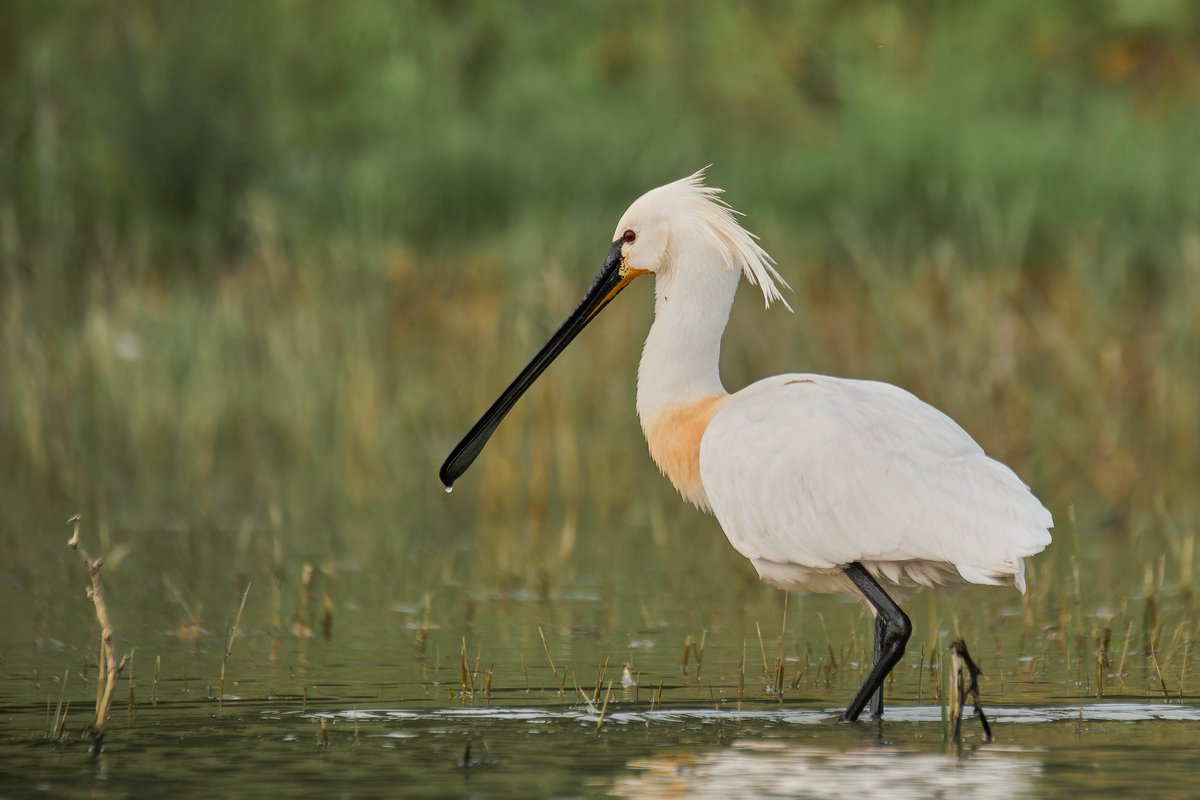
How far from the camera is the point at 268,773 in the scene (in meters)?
6.07

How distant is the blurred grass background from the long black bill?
1.10 metres

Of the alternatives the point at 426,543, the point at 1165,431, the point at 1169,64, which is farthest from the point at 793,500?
the point at 1169,64

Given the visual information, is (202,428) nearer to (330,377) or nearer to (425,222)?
(330,377)

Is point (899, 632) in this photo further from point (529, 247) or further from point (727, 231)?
point (529, 247)

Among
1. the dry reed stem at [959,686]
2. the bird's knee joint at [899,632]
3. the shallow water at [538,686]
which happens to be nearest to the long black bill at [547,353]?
the shallow water at [538,686]

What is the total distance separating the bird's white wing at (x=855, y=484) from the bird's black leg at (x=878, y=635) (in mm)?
74

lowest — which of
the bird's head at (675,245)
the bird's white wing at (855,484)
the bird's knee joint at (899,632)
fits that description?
the bird's knee joint at (899,632)

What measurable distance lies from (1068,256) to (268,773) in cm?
966

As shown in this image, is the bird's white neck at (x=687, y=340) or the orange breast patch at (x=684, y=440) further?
the bird's white neck at (x=687, y=340)

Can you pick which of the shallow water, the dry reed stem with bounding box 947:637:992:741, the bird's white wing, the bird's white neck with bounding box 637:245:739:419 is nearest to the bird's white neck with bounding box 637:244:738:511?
the bird's white neck with bounding box 637:245:739:419

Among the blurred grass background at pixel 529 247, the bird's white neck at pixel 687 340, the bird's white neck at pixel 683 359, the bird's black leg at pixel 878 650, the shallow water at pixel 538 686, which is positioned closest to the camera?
the shallow water at pixel 538 686

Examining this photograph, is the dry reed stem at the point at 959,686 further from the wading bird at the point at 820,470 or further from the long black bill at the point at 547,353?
the long black bill at the point at 547,353

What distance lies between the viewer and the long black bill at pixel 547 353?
855cm

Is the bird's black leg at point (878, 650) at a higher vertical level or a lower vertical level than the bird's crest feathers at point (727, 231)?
lower
